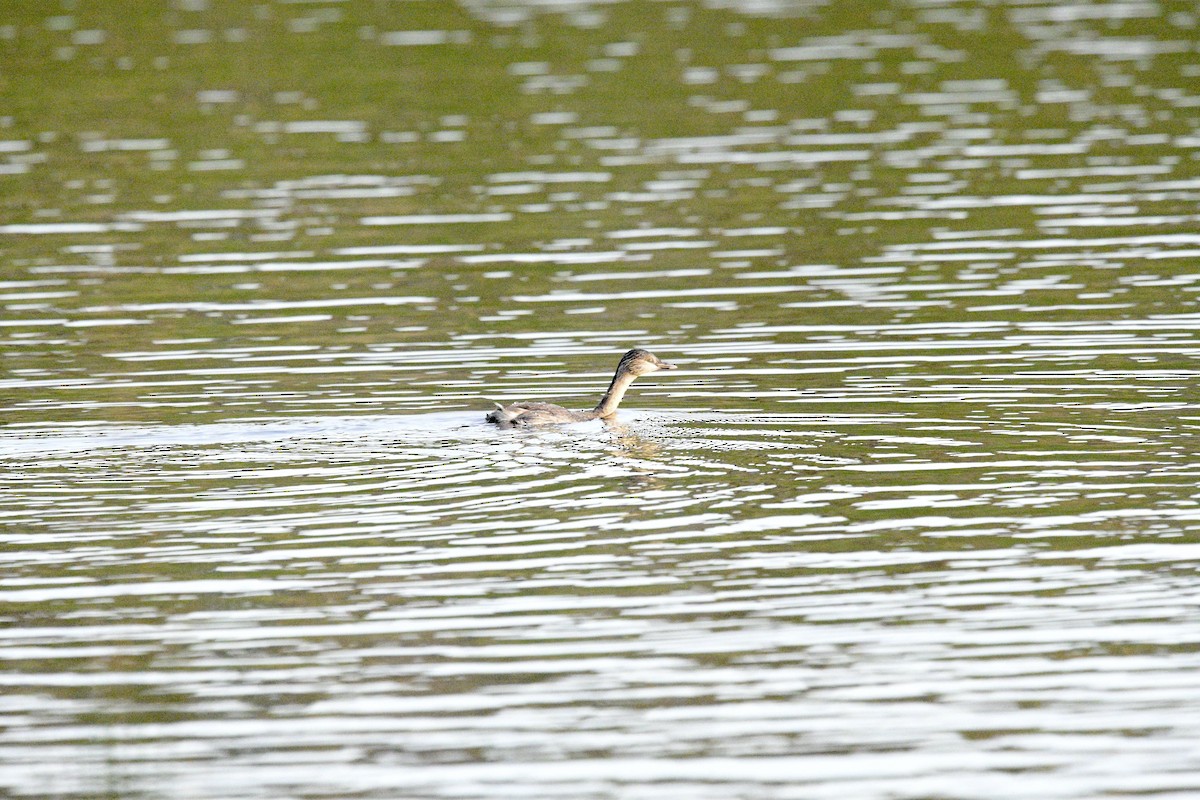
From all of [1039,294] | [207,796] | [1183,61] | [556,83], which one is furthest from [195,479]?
[1183,61]

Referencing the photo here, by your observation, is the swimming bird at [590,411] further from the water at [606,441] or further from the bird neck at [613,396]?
the water at [606,441]

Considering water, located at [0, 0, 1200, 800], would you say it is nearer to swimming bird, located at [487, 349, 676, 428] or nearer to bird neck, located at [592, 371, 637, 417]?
swimming bird, located at [487, 349, 676, 428]

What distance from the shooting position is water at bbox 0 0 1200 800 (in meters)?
9.57

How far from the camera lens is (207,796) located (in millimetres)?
8844

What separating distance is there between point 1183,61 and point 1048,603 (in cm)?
2466

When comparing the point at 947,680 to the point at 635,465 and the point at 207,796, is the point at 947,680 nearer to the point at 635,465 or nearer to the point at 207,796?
the point at 207,796

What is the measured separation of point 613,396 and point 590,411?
23 cm

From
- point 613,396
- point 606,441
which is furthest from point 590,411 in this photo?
point 606,441

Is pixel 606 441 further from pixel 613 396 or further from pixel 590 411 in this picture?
pixel 613 396

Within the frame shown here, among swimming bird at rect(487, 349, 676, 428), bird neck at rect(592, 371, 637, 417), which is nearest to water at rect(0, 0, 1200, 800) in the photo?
swimming bird at rect(487, 349, 676, 428)

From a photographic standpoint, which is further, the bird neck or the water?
the bird neck

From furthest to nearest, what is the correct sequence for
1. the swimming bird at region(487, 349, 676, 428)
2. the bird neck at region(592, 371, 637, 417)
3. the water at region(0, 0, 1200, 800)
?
the bird neck at region(592, 371, 637, 417), the swimming bird at region(487, 349, 676, 428), the water at region(0, 0, 1200, 800)

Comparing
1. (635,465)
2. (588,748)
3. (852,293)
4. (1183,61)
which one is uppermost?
(588,748)

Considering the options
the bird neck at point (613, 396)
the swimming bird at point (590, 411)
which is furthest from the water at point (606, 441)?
the bird neck at point (613, 396)
